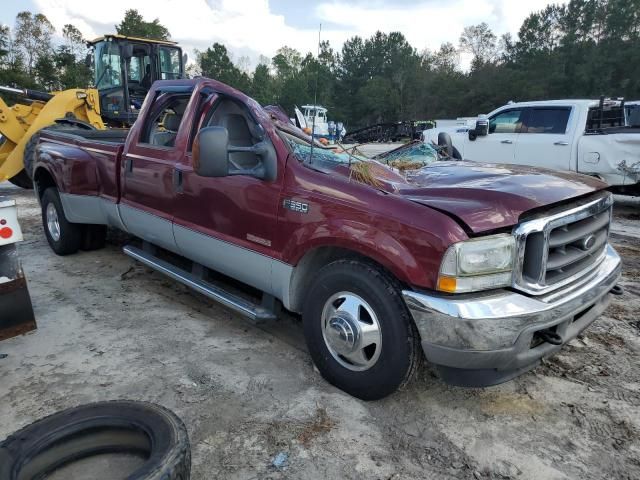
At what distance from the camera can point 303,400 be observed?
9.70ft

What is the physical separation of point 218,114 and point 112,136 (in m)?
3.22

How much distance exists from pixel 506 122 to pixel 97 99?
28.2 ft

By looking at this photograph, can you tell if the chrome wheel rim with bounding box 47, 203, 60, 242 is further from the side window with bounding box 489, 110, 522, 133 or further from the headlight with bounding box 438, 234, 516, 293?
the side window with bounding box 489, 110, 522, 133

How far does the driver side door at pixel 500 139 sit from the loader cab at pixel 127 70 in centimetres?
781

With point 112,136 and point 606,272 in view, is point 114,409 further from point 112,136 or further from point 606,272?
point 112,136

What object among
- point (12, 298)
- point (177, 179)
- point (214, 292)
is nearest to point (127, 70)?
point (177, 179)

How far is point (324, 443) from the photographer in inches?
102

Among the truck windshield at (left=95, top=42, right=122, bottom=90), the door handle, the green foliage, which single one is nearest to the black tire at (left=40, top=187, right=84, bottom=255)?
the door handle

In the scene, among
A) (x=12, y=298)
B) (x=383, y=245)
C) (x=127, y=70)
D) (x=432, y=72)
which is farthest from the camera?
(x=432, y=72)

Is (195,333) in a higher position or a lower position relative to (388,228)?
lower

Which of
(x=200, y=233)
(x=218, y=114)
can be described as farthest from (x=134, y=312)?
(x=218, y=114)

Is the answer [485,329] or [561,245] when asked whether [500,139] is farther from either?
[485,329]

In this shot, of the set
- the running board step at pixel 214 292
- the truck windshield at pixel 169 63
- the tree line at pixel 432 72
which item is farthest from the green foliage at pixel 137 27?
the running board step at pixel 214 292

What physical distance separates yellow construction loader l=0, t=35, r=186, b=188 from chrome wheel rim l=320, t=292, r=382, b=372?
24.7 ft
